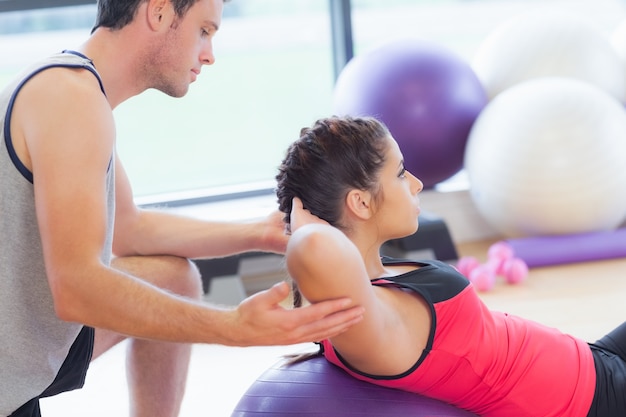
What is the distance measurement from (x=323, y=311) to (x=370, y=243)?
33 cm

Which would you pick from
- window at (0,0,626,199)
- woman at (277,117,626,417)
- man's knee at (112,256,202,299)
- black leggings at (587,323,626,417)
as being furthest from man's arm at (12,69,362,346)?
window at (0,0,626,199)

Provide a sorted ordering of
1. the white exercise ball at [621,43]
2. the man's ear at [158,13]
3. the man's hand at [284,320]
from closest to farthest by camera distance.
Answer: the man's hand at [284,320]
the man's ear at [158,13]
the white exercise ball at [621,43]

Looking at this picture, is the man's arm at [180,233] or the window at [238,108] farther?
the window at [238,108]

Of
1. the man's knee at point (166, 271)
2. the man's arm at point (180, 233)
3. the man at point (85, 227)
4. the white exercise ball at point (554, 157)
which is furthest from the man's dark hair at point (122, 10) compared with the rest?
the white exercise ball at point (554, 157)

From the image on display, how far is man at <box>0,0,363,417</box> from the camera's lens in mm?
1397

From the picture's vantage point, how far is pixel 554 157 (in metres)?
3.30

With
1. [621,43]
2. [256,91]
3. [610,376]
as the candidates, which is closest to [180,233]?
[610,376]

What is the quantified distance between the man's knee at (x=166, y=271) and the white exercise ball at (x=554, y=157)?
66.5 inches

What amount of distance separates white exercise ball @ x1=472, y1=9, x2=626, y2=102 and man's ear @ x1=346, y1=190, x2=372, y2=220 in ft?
7.67

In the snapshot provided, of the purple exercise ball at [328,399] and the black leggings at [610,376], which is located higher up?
the purple exercise ball at [328,399]

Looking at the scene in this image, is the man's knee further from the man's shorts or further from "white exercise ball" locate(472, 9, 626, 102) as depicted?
"white exercise ball" locate(472, 9, 626, 102)

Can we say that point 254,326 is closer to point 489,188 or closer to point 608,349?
point 608,349

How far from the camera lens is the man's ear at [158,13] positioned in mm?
1652

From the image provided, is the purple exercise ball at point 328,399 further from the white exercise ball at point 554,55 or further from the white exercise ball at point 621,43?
the white exercise ball at point 621,43
